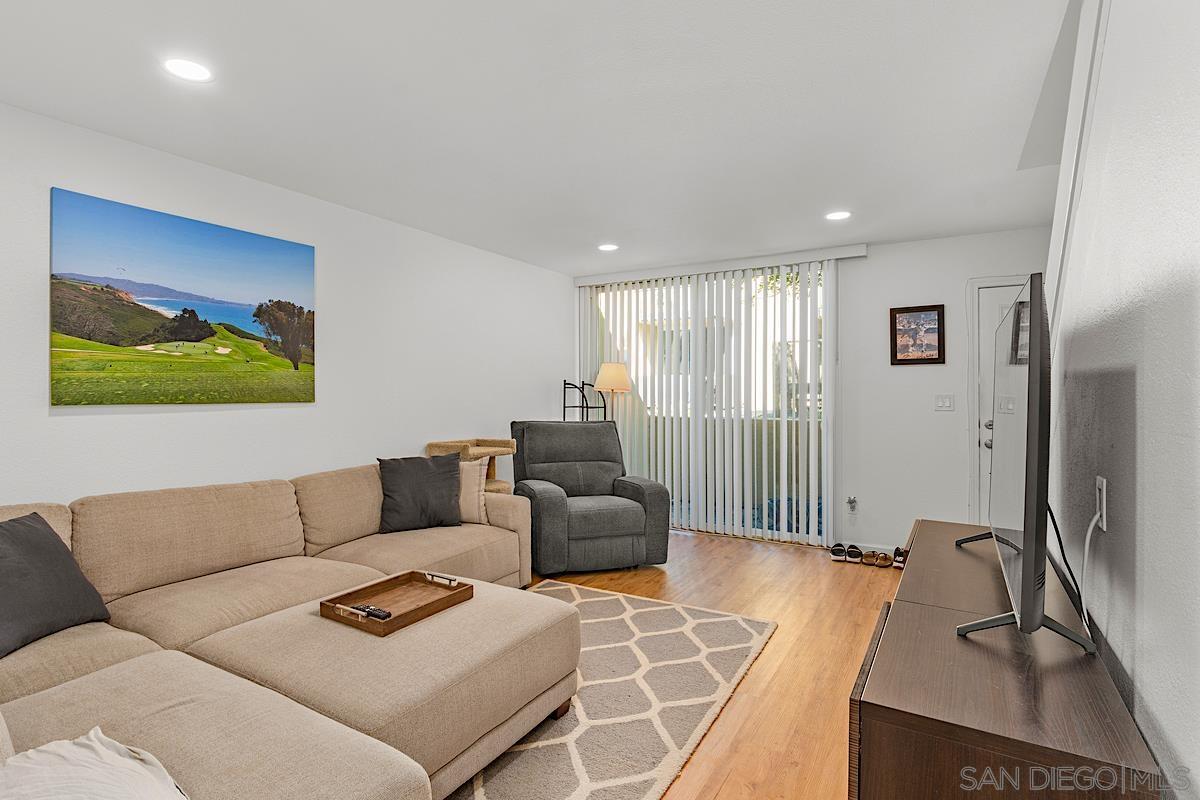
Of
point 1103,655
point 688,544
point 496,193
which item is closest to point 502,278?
point 496,193

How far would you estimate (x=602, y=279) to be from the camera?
5.89 m

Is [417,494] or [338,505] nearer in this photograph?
[338,505]

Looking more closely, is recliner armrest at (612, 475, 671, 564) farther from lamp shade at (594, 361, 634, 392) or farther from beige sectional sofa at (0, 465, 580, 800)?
beige sectional sofa at (0, 465, 580, 800)

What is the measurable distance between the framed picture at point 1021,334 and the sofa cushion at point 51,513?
3.13m

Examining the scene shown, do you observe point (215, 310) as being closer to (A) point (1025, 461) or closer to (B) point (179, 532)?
(B) point (179, 532)

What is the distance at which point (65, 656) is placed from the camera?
6.03 feet

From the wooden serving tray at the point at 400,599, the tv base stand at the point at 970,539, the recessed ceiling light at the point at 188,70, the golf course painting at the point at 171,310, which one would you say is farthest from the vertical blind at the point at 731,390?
the recessed ceiling light at the point at 188,70

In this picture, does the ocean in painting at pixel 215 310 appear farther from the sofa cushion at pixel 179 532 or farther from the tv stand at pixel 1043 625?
the tv stand at pixel 1043 625

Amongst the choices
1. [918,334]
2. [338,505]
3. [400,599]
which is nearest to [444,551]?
[338,505]

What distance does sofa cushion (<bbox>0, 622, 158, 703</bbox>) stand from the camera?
67.4 inches

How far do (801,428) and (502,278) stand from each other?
2.77 m

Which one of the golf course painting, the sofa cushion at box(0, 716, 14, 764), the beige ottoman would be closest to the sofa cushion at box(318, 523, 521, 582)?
the beige ottoman

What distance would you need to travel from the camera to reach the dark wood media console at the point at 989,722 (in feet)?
3.01

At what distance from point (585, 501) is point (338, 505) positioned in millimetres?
1720
